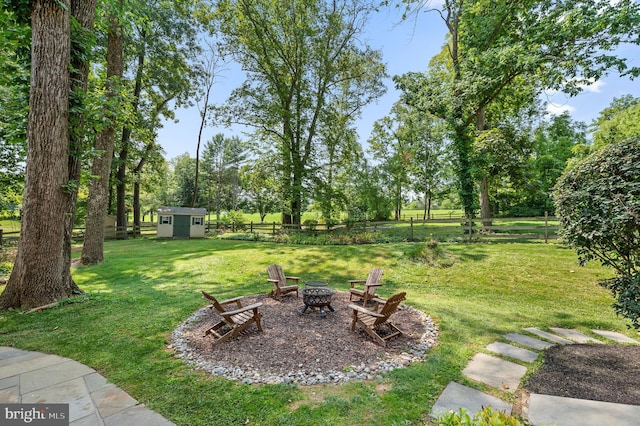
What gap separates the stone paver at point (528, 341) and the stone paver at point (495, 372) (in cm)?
85

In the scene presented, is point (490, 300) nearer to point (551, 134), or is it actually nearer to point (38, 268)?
point (38, 268)

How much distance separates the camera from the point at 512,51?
1120 cm

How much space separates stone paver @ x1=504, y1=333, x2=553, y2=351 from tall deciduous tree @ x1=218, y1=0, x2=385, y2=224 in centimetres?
1380

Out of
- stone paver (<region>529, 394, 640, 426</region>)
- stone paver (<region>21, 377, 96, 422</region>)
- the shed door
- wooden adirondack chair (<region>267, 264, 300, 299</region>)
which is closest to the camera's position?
stone paver (<region>529, 394, 640, 426</region>)

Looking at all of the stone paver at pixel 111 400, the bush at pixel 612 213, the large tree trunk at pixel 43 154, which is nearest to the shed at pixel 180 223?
the large tree trunk at pixel 43 154

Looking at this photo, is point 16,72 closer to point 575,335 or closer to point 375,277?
point 375,277

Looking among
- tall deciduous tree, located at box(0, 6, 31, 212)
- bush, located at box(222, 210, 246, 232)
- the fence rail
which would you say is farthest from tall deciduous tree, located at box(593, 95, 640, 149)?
bush, located at box(222, 210, 246, 232)

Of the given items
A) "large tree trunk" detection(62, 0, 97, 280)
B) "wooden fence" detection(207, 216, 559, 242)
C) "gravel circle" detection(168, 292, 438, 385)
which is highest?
"large tree trunk" detection(62, 0, 97, 280)

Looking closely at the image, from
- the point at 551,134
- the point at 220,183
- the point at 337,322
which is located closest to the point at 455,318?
the point at 337,322

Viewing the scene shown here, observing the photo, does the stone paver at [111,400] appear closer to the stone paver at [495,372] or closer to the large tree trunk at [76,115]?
the stone paver at [495,372]

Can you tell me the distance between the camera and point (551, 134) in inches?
1033

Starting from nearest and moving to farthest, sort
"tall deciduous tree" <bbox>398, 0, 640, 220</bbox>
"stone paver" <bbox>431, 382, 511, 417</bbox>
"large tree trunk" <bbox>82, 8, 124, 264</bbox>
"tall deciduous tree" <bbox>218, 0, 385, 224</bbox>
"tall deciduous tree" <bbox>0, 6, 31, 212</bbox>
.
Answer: "stone paver" <bbox>431, 382, 511, 417</bbox>
"tall deciduous tree" <bbox>0, 6, 31, 212</bbox>
"large tree trunk" <bbox>82, 8, 124, 264</bbox>
"tall deciduous tree" <bbox>398, 0, 640, 220</bbox>
"tall deciduous tree" <bbox>218, 0, 385, 224</bbox>

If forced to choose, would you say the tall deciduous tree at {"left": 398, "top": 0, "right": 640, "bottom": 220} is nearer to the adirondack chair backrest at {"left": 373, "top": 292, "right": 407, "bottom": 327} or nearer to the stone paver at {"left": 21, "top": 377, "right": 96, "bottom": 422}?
the adirondack chair backrest at {"left": 373, "top": 292, "right": 407, "bottom": 327}

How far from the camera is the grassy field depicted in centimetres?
253
